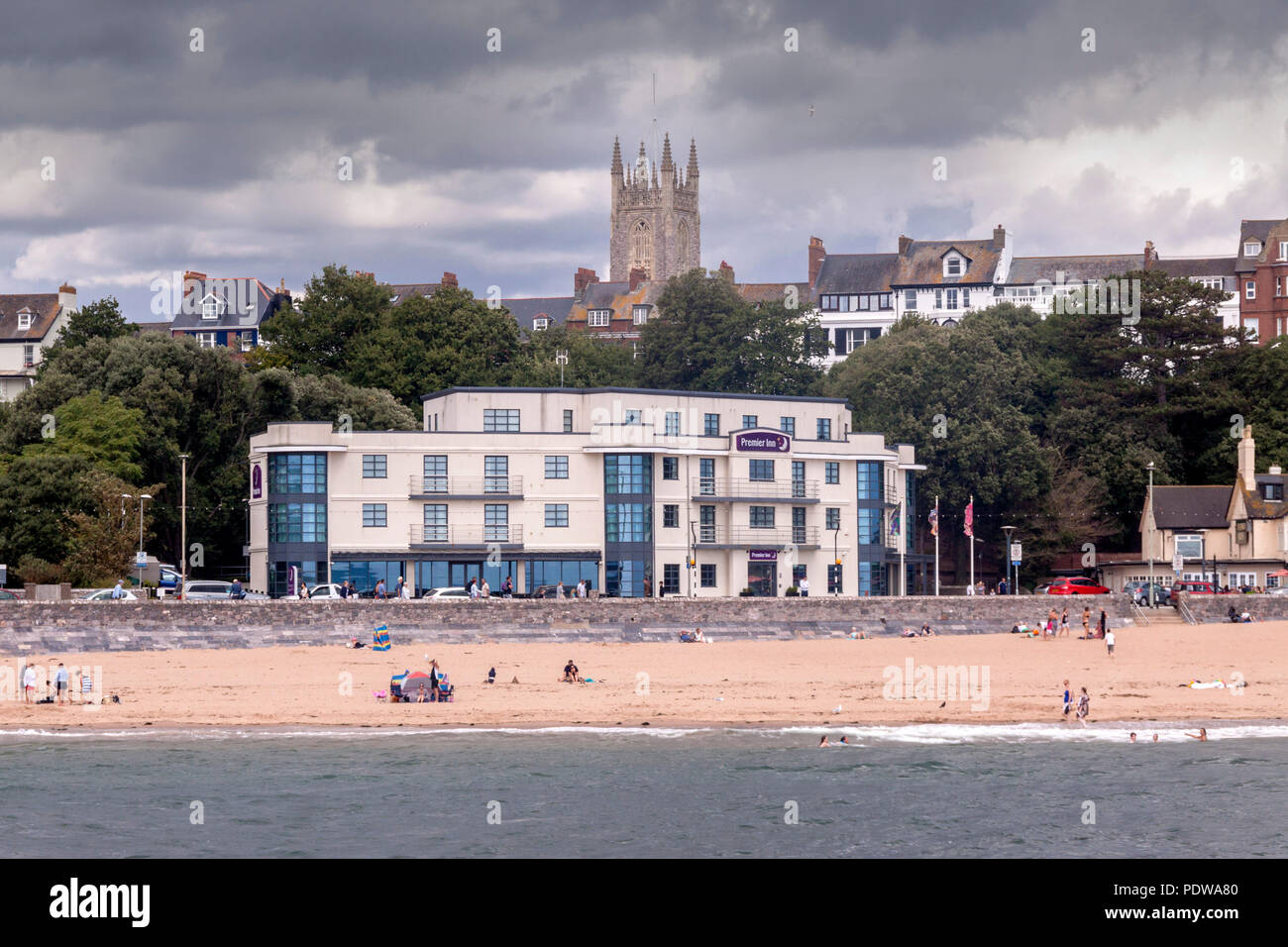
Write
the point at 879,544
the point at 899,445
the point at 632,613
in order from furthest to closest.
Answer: the point at 899,445 → the point at 879,544 → the point at 632,613

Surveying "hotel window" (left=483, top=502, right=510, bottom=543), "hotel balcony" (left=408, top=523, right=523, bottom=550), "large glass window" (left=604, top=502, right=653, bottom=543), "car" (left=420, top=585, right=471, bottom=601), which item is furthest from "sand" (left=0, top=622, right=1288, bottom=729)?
"hotel window" (left=483, top=502, right=510, bottom=543)

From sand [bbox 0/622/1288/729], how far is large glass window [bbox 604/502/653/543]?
1208cm

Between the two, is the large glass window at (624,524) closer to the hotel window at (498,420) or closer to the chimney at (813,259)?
the hotel window at (498,420)

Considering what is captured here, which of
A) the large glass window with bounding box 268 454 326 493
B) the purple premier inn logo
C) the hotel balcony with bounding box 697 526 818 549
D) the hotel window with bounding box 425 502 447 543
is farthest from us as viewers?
the purple premier inn logo

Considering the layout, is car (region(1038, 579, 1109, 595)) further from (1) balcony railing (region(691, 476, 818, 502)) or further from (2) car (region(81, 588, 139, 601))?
(2) car (region(81, 588, 139, 601))

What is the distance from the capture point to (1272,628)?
2557 inches

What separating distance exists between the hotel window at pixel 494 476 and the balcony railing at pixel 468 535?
1.68m

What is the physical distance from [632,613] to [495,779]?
26333mm

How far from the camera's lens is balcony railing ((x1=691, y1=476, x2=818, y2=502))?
74.8 m

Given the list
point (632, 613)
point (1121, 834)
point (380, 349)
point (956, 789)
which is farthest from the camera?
point (380, 349)

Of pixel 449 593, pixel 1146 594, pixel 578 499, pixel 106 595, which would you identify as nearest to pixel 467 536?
pixel 449 593

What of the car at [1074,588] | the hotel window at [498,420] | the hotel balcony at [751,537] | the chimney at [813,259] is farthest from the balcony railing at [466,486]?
the chimney at [813,259]
